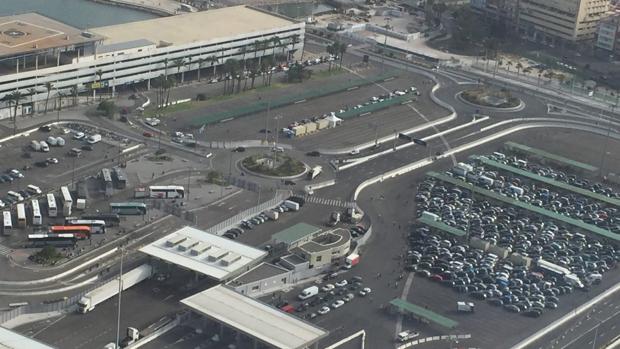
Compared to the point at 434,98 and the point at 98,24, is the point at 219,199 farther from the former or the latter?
the point at 98,24

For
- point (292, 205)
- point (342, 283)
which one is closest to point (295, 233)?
point (292, 205)

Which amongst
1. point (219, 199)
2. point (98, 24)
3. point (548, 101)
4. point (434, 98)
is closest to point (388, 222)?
point (219, 199)

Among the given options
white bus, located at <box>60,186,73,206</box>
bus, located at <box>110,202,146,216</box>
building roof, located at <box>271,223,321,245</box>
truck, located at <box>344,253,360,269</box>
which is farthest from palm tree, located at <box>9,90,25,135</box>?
truck, located at <box>344,253,360,269</box>

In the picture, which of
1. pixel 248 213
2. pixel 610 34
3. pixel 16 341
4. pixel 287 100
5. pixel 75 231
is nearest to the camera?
pixel 16 341

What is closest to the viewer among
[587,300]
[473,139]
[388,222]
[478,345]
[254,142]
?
[478,345]

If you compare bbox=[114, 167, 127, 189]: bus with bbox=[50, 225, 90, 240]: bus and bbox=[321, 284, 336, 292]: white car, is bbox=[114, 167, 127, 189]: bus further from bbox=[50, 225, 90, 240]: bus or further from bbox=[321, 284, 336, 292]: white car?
bbox=[321, 284, 336, 292]: white car

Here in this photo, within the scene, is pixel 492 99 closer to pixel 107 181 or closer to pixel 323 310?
pixel 107 181
